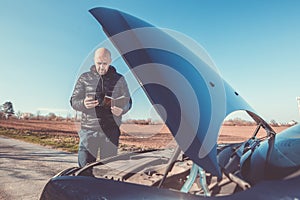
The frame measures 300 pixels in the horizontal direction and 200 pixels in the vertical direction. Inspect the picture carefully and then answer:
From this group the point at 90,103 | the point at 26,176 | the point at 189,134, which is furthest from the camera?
the point at 26,176

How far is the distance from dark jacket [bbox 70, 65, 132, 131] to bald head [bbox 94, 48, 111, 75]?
48mm

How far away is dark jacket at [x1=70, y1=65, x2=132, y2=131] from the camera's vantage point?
235cm

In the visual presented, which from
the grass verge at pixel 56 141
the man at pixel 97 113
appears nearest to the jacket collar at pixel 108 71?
the man at pixel 97 113

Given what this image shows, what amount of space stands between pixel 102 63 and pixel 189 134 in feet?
4.45

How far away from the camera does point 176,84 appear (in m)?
1.21

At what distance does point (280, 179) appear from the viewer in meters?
1.14

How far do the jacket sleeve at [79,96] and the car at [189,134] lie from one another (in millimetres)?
1004

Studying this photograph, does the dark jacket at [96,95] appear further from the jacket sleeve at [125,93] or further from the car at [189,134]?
the car at [189,134]

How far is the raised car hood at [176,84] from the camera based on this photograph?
1.10 meters

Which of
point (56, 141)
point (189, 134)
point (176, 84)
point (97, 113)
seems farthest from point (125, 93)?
point (56, 141)

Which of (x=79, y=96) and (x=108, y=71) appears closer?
(x=108, y=71)

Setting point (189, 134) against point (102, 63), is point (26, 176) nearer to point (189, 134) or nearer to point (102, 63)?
point (102, 63)

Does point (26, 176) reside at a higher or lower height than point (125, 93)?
lower

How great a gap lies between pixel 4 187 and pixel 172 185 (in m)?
3.03
